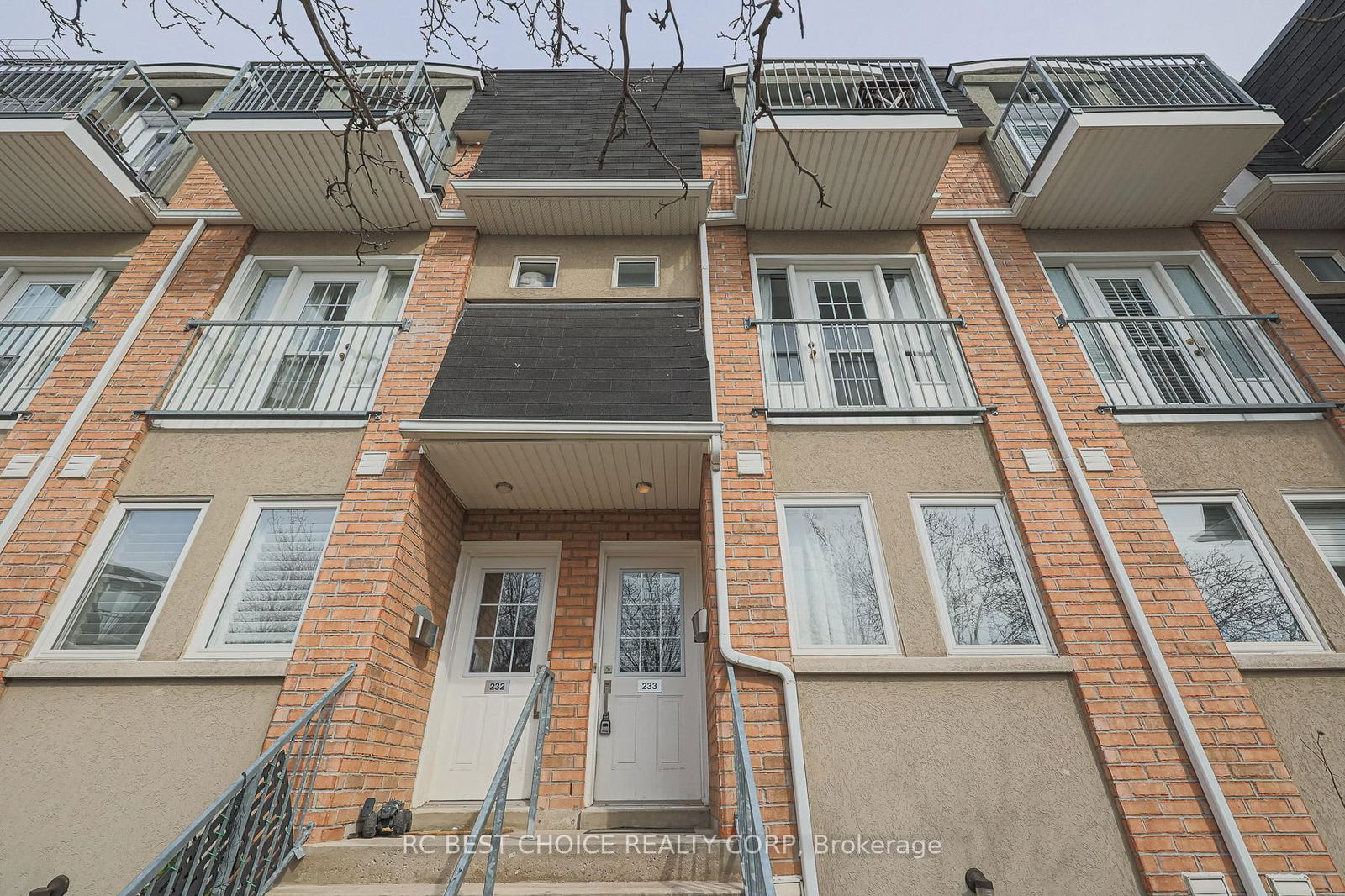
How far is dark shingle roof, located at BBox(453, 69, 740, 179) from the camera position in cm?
641

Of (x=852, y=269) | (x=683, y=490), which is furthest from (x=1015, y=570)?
(x=852, y=269)

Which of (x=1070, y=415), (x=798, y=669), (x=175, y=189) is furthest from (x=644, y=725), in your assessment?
(x=175, y=189)

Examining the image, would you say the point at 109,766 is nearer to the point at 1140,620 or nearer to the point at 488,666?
the point at 488,666

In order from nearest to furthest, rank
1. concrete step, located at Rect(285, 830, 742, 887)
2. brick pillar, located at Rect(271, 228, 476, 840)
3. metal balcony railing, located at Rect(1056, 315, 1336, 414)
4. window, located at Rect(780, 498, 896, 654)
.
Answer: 1. concrete step, located at Rect(285, 830, 742, 887)
2. brick pillar, located at Rect(271, 228, 476, 840)
3. window, located at Rect(780, 498, 896, 654)
4. metal balcony railing, located at Rect(1056, 315, 1336, 414)

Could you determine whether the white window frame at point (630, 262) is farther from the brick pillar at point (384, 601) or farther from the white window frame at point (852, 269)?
the brick pillar at point (384, 601)

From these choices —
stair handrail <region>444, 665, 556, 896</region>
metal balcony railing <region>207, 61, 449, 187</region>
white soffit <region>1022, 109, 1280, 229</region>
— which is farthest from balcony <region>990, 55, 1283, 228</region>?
stair handrail <region>444, 665, 556, 896</region>

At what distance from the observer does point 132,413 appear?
5.12 meters

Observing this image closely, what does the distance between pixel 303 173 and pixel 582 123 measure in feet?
10.2

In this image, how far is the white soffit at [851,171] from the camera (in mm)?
5598

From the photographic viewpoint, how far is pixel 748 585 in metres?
4.36

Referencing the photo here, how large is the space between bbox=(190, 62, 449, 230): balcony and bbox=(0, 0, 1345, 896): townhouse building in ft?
0.21

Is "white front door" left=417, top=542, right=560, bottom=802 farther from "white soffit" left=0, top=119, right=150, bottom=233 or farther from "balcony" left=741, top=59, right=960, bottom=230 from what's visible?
"white soffit" left=0, top=119, right=150, bottom=233

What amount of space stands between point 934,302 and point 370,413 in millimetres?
5443

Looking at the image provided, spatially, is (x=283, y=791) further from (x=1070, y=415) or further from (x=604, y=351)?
(x=1070, y=415)
